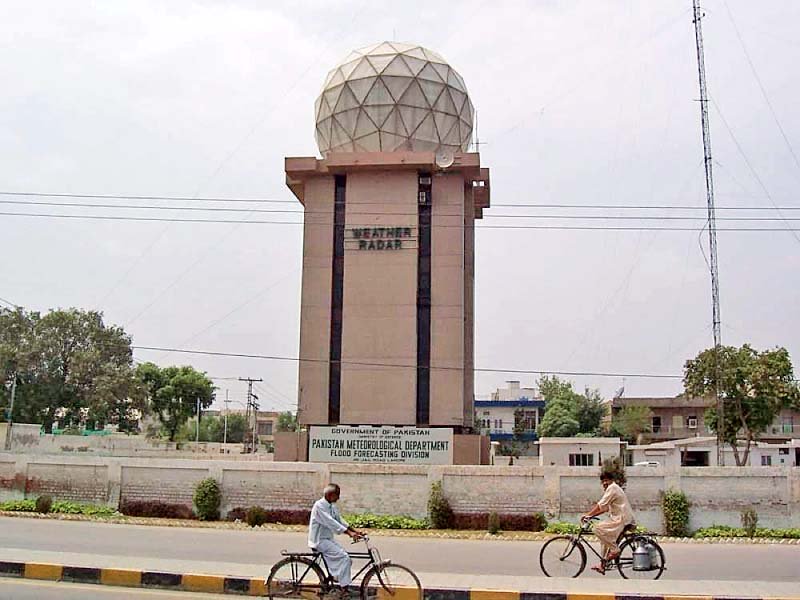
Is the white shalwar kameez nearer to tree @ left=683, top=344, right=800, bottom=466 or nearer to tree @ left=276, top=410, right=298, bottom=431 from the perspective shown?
tree @ left=683, top=344, right=800, bottom=466

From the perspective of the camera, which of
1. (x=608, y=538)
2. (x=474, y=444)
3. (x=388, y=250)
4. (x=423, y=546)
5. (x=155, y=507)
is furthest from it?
(x=388, y=250)

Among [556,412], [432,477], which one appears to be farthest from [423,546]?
[556,412]

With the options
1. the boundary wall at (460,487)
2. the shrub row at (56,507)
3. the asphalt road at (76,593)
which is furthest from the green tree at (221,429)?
the asphalt road at (76,593)

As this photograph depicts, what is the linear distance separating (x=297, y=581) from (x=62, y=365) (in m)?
53.0

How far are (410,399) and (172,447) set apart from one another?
24501mm

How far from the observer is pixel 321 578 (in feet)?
30.5

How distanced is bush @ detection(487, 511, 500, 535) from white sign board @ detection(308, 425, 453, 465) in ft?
23.2

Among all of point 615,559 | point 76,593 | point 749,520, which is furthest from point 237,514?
point 615,559

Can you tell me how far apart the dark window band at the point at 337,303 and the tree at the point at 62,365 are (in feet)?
86.1

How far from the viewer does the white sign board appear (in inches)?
1174

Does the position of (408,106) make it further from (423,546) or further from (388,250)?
(423,546)

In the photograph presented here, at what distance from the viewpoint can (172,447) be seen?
54250 mm

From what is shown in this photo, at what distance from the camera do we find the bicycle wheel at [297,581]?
9.32 m

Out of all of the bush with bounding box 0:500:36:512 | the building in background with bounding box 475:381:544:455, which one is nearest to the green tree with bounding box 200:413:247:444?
the building in background with bounding box 475:381:544:455
